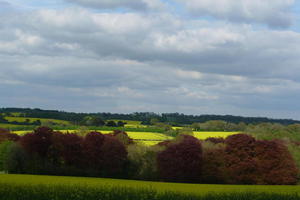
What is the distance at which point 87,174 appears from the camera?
6350cm

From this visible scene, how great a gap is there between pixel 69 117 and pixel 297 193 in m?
151

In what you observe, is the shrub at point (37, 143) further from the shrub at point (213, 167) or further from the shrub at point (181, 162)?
the shrub at point (213, 167)

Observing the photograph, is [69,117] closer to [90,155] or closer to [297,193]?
[90,155]

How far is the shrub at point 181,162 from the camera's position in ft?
197

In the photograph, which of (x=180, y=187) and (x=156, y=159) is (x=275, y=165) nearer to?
(x=156, y=159)

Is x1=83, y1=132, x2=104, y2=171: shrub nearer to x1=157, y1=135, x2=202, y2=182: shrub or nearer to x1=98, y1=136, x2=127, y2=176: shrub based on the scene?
x1=98, y1=136, x2=127, y2=176: shrub

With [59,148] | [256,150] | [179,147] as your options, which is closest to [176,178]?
[179,147]

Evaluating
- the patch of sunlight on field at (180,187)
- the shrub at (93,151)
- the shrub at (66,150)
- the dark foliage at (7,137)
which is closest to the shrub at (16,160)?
the shrub at (66,150)

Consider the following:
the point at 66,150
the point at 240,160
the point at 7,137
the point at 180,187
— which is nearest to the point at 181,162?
the point at 240,160

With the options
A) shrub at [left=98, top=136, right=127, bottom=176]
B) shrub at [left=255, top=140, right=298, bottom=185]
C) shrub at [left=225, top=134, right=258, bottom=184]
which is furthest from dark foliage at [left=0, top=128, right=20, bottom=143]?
shrub at [left=255, top=140, right=298, bottom=185]

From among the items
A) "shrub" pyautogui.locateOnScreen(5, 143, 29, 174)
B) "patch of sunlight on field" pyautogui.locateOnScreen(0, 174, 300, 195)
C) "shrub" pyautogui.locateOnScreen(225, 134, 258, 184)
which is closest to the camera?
"patch of sunlight on field" pyautogui.locateOnScreen(0, 174, 300, 195)

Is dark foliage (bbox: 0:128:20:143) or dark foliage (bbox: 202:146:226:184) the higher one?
dark foliage (bbox: 0:128:20:143)

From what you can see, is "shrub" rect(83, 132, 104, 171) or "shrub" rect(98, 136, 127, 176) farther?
"shrub" rect(83, 132, 104, 171)

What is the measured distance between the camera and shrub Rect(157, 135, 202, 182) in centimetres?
6003
